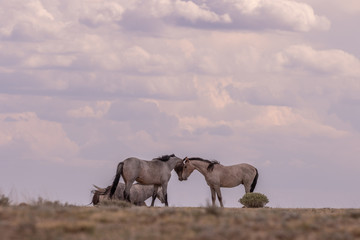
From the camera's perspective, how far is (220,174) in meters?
35.8

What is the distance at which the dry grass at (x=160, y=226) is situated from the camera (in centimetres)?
1502

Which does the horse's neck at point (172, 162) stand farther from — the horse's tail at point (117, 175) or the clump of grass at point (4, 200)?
the clump of grass at point (4, 200)

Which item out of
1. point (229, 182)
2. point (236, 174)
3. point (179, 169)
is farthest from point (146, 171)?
point (236, 174)

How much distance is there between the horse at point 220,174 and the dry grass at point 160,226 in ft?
54.9

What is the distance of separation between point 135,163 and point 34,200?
11.5 meters

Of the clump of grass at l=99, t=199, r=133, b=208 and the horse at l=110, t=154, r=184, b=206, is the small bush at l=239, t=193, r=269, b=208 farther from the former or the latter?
the clump of grass at l=99, t=199, r=133, b=208

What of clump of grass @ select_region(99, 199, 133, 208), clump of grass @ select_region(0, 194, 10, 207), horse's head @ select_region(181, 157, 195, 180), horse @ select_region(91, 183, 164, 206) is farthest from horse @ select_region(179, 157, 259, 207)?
clump of grass @ select_region(0, 194, 10, 207)

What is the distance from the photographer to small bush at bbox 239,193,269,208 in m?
34.4

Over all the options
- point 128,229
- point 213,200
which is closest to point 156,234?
point 128,229

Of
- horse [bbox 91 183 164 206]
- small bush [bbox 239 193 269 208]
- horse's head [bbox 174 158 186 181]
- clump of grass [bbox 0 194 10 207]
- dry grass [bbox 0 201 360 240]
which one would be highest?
horse's head [bbox 174 158 186 181]

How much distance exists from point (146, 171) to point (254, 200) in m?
5.52

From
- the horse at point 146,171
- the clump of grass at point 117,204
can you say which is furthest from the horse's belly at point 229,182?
the clump of grass at point 117,204

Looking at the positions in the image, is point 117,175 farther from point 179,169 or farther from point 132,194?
point 132,194

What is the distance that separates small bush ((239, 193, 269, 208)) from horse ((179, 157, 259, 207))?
1.17 meters
